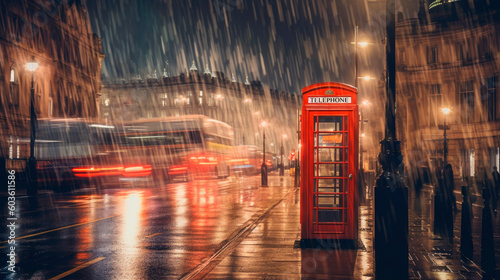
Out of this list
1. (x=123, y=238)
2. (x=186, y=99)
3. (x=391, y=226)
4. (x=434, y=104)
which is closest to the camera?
(x=391, y=226)

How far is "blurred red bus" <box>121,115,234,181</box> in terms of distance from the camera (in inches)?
1235

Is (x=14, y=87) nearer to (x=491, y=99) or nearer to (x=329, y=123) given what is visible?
(x=329, y=123)

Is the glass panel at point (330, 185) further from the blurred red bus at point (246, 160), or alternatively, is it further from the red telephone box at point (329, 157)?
the blurred red bus at point (246, 160)

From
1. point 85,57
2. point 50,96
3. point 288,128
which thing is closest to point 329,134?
point 50,96

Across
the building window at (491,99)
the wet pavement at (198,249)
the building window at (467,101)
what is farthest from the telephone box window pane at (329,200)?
the building window at (467,101)

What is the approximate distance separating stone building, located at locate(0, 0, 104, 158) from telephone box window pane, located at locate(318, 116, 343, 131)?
21.0m

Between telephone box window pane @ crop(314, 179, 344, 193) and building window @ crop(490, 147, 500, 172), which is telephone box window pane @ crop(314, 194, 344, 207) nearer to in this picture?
telephone box window pane @ crop(314, 179, 344, 193)

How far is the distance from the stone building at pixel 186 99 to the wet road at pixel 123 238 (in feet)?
284

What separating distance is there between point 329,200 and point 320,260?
174 cm

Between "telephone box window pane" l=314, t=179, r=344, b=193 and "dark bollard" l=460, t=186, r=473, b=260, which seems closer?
"dark bollard" l=460, t=186, r=473, b=260

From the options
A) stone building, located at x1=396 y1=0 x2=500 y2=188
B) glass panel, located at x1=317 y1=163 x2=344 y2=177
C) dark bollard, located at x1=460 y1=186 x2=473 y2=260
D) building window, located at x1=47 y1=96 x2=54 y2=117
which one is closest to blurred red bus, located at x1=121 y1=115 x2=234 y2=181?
building window, located at x1=47 y1=96 x2=54 y2=117

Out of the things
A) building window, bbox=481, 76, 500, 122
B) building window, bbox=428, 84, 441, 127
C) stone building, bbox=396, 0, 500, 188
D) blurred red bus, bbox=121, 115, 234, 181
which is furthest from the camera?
building window, bbox=428, 84, 441, 127

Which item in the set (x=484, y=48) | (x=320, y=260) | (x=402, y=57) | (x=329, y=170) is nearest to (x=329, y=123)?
(x=329, y=170)

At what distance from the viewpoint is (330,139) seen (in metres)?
9.11
